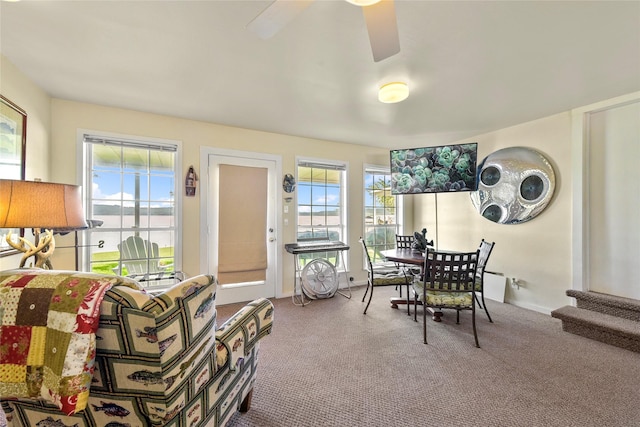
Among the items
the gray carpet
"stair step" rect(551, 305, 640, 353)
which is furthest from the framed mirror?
"stair step" rect(551, 305, 640, 353)

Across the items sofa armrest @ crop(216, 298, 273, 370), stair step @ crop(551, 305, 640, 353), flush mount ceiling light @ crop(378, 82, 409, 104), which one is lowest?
stair step @ crop(551, 305, 640, 353)

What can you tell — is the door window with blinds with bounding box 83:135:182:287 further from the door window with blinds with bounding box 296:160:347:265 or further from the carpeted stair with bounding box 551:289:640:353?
the carpeted stair with bounding box 551:289:640:353

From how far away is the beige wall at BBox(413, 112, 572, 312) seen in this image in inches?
127

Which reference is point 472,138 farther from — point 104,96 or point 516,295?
point 104,96

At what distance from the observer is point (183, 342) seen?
3.21 feet

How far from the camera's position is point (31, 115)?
240 centimetres

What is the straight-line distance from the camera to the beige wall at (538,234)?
10.6ft

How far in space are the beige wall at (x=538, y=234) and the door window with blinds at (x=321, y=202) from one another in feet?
6.66

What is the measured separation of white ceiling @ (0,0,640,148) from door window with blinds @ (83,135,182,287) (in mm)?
525

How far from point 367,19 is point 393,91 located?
116cm

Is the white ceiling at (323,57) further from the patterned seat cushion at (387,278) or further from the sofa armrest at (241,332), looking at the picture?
the patterned seat cushion at (387,278)

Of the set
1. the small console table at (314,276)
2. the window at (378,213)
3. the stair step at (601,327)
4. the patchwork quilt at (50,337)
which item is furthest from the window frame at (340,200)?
the patchwork quilt at (50,337)

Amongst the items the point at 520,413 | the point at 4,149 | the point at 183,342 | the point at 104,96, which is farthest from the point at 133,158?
the point at 520,413

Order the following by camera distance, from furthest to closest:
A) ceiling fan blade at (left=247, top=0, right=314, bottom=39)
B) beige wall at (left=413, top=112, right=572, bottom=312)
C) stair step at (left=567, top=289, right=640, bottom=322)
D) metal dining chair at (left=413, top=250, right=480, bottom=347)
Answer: beige wall at (left=413, top=112, right=572, bottom=312) < stair step at (left=567, top=289, right=640, bottom=322) < metal dining chair at (left=413, top=250, right=480, bottom=347) < ceiling fan blade at (left=247, top=0, right=314, bottom=39)
